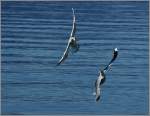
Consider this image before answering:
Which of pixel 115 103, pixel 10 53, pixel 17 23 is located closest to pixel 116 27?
pixel 17 23

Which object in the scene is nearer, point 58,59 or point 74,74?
point 74,74

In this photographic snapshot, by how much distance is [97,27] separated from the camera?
12.3m

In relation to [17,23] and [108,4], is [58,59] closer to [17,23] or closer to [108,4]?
[17,23]

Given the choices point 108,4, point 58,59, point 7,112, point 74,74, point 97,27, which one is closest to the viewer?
point 7,112

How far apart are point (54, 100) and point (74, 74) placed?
2.80 ft

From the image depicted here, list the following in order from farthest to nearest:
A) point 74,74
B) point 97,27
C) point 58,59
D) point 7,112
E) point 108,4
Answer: point 108,4 < point 97,27 < point 58,59 < point 74,74 < point 7,112

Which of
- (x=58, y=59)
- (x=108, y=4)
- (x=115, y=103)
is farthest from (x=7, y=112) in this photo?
(x=108, y=4)

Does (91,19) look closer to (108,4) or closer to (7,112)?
(108,4)

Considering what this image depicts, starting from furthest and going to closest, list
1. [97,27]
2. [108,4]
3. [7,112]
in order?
[108,4] < [97,27] < [7,112]

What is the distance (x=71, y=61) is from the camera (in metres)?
9.82

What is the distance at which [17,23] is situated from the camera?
12.5m

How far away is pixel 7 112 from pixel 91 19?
527 cm

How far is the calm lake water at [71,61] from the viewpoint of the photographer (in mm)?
8406

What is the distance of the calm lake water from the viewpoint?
841cm
